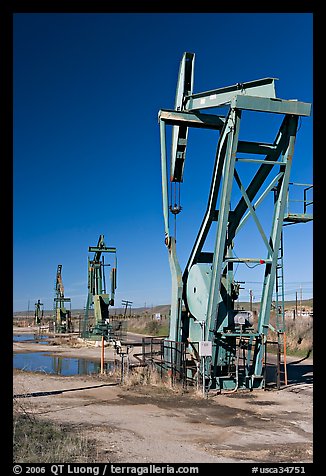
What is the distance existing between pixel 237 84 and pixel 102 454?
316 inches

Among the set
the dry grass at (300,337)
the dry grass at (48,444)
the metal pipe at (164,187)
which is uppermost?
the metal pipe at (164,187)

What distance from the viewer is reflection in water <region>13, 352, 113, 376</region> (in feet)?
56.7

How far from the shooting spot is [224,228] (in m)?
11.2

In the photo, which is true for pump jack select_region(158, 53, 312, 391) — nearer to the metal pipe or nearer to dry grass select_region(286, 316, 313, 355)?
the metal pipe

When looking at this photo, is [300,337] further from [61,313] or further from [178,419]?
[61,313]

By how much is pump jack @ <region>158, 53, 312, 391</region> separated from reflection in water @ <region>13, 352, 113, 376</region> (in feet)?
18.2

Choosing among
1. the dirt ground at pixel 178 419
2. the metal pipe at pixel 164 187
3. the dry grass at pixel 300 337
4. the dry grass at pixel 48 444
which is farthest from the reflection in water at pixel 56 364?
the dry grass at pixel 48 444

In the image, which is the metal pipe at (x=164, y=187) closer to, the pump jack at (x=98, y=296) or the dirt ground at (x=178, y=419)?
the dirt ground at (x=178, y=419)

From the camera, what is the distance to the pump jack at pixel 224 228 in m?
11.0

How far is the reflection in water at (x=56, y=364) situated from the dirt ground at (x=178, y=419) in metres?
3.90

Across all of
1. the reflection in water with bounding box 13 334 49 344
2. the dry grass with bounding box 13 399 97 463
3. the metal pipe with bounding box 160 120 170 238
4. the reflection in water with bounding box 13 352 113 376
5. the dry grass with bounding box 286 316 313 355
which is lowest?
the reflection in water with bounding box 13 334 49 344

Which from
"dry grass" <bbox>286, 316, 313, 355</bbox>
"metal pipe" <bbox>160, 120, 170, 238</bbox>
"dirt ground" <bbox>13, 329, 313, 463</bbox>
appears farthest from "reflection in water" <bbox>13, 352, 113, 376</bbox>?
"dry grass" <bbox>286, 316, 313, 355</bbox>
